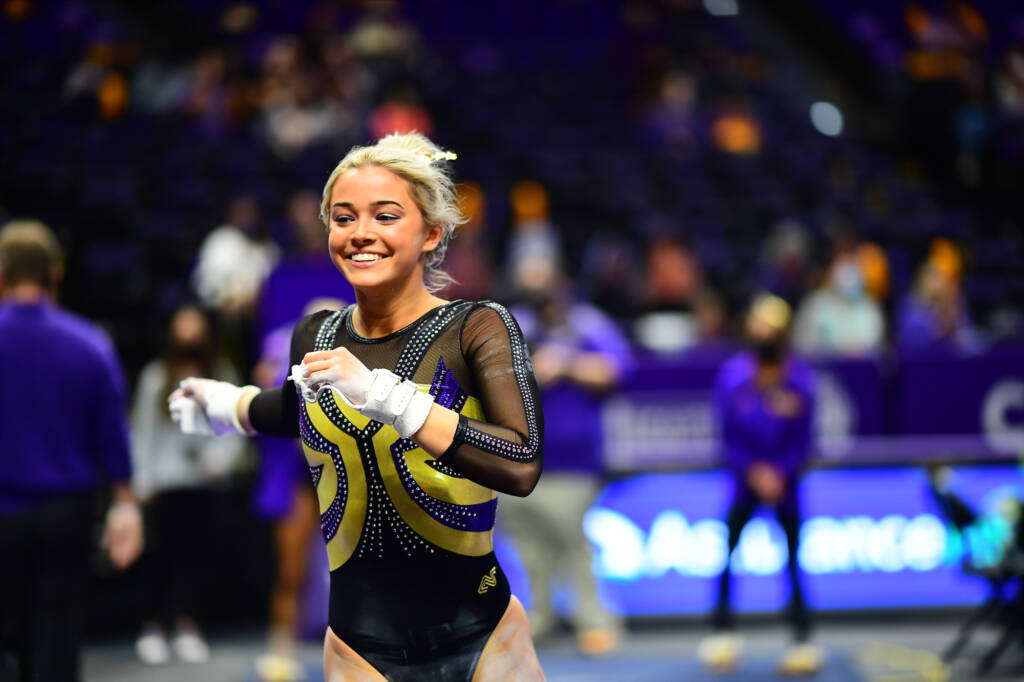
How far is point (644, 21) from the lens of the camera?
1514cm

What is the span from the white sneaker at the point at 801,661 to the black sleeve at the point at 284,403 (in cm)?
455

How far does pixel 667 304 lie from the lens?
10.0 metres

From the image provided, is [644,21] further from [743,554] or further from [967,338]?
[743,554]

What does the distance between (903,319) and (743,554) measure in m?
3.78

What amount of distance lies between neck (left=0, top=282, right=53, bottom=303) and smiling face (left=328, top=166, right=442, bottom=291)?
86.2 inches

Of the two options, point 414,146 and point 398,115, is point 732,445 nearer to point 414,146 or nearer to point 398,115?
point 414,146

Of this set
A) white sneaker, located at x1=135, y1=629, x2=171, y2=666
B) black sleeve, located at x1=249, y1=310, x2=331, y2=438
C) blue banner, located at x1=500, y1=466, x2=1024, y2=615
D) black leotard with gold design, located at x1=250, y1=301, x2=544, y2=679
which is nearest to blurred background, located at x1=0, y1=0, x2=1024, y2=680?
blue banner, located at x1=500, y1=466, x2=1024, y2=615

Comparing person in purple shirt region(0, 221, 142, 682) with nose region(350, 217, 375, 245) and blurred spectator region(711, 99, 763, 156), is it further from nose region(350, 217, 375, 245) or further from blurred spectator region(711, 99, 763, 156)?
blurred spectator region(711, 99, 763, 156)

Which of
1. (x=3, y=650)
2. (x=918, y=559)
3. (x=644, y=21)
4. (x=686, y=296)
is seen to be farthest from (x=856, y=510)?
(x=644, y=21)

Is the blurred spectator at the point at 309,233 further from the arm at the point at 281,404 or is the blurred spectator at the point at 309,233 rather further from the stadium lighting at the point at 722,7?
the stadium lighting at the point at 722,7

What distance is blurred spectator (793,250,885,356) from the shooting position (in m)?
10.1

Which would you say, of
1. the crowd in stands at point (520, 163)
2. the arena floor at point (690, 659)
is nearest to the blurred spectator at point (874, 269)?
the crowd in stands at point (520, 163)

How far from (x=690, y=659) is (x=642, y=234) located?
19.4 feet

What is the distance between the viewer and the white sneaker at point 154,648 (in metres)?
7.08
